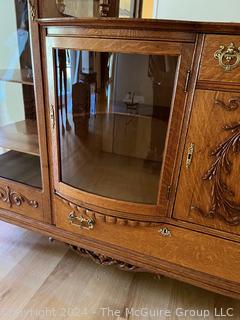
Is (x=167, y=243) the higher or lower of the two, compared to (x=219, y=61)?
lower

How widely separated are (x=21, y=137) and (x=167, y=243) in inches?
30.4

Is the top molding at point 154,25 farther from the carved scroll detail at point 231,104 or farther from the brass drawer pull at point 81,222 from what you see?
the brass drawer pull at point 81,222

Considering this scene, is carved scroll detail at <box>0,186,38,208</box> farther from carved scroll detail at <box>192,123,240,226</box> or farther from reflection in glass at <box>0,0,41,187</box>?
carved scroll detail at <box>192,123,240,226</box>

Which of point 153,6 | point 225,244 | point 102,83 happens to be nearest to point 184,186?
point 225,244

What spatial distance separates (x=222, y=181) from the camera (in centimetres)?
73

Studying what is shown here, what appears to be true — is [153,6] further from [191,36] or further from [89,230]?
[89,230]

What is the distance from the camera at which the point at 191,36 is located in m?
0.62

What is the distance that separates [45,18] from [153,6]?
30.5 inches

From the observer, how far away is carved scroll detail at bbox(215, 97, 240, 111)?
0.63 m

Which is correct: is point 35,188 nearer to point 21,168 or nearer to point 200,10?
point 21,168

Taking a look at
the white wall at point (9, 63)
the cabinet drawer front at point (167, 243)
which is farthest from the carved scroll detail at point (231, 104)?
the white wall at point (9, 63)

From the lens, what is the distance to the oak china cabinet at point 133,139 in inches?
25.7

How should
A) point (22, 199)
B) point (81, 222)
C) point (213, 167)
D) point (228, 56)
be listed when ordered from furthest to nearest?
1. point (22, 199)
2. point (81, 222)
3. point (213, 167)
4. point (228, 56)

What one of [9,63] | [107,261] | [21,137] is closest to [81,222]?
[107,261]
